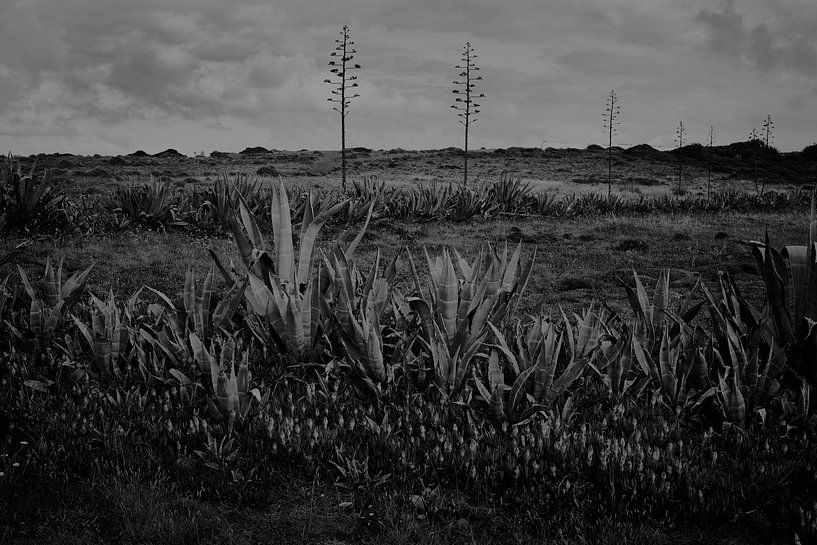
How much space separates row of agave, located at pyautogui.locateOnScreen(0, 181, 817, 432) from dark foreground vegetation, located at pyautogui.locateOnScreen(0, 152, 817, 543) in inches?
0.8

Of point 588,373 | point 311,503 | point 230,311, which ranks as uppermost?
point 230,311

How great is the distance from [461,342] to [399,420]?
86cm

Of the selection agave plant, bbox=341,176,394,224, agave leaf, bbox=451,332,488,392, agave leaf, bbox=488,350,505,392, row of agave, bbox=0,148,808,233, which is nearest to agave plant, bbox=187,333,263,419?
agave leaf, bbox=451,332,488,392

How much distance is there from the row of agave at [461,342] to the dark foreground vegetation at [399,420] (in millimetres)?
20

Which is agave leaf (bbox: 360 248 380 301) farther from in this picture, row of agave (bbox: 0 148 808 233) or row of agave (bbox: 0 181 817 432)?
row of agave (bbox: 0 148 808 233)

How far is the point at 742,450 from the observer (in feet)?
12.1

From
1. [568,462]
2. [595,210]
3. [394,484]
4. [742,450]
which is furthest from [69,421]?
[595,210]

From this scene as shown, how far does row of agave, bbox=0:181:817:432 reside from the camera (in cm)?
407

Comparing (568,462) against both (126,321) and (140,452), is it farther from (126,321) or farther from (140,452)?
(126,321)

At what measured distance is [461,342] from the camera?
14.8 feet

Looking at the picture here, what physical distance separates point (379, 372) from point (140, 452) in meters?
1.52

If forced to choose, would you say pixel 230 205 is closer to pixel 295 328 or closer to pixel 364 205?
pixel 364 205

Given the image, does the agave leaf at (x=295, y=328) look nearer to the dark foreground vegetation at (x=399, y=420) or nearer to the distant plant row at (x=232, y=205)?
the dark foreground vegetation at (x=399, y=420)

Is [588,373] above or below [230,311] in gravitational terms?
below
